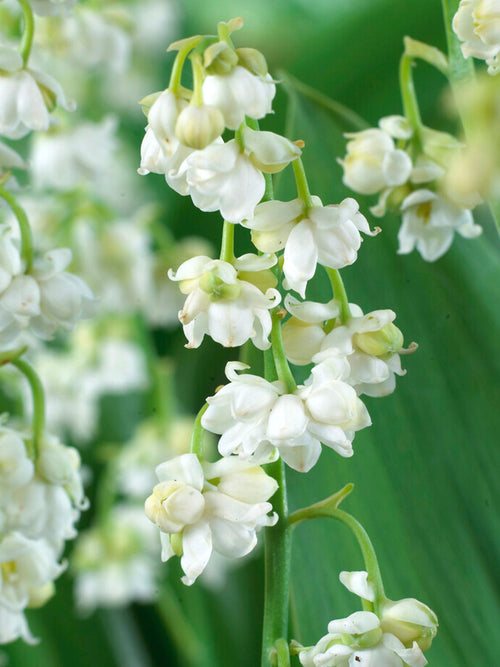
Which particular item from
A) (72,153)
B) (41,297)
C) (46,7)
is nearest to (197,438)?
(41,297)

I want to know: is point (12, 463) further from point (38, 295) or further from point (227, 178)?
point (227, 178)

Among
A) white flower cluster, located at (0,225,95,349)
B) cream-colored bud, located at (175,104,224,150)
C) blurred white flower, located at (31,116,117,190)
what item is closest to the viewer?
cream-colored bud, located at (175,104,224,150)

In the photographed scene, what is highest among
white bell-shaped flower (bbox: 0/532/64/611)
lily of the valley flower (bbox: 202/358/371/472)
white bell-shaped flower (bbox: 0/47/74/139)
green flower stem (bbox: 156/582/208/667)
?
white bell-shaped flower (bbox: 0/47/74/139)

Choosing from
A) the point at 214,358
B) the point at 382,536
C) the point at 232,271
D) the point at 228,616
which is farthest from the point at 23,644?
the point at 232,271

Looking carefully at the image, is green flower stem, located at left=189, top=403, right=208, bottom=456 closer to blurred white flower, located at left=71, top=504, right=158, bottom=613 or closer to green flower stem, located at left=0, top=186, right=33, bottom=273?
green flower stem, located at left=0, top=186, right=33, bottom=273

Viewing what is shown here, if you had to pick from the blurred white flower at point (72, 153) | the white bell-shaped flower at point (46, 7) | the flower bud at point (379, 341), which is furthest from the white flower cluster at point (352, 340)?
the blurred white flower at point (72, 153)

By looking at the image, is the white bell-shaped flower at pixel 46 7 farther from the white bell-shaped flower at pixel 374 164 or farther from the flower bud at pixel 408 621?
the flower bud at pixel 408 621

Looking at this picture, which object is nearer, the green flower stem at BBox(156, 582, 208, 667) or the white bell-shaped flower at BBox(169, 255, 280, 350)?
the white bell-shaped flower at BBox(169, 255, 280, 350)

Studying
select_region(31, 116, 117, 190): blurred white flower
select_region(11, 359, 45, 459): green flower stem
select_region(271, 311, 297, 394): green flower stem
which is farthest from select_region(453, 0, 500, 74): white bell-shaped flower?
select_region(31, 116, 117, 190): blurred white flower
